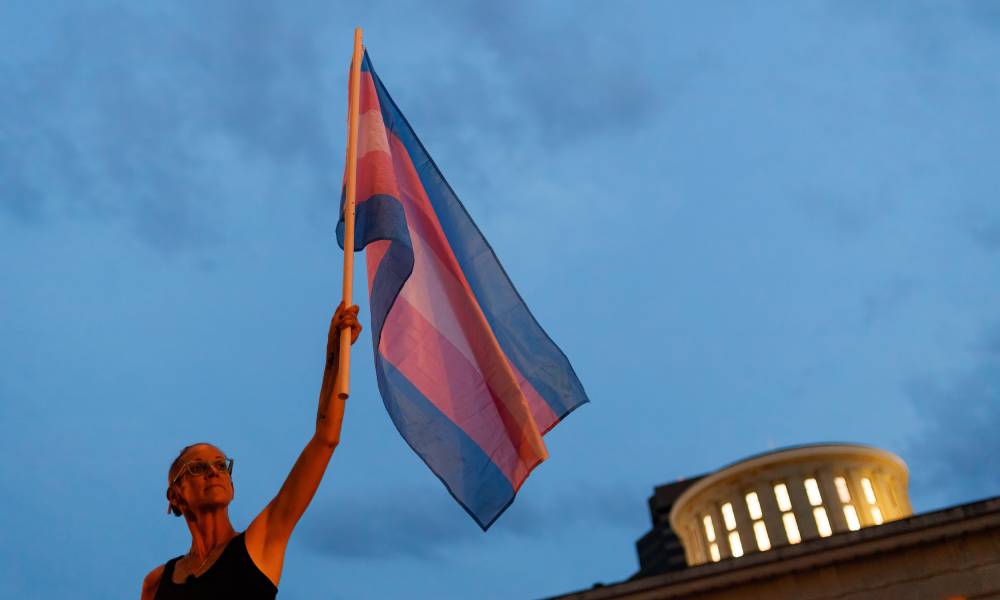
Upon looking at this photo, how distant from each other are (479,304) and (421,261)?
0.53 m

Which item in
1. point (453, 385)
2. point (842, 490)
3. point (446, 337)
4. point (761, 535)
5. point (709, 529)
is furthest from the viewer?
point (709, 529)

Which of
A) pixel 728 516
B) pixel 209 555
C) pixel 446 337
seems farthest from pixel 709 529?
pixel 209 555

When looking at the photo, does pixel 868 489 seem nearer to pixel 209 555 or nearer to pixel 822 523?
pixel 822 523

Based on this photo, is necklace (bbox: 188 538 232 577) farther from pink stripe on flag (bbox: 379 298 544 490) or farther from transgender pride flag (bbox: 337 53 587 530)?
pink stripe on flag (bbox: 379 298 544 490)

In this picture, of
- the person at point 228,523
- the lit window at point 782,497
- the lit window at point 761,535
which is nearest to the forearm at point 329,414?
the person at point 228,523

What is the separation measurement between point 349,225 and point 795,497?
4112 cm

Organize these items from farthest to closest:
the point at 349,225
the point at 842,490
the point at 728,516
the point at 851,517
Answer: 1. the point at 728,516
2. the point at 842,490
3. the point at 851,517
4. the point at 349,225

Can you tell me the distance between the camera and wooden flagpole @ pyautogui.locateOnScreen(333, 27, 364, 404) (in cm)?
445

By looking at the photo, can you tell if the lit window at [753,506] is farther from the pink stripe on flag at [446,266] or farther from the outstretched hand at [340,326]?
the outstretched hand at [340,326]

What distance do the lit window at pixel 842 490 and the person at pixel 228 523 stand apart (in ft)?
139

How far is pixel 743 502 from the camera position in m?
44.3

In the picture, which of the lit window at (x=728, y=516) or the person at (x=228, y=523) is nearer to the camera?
the person at (x=228, y=523)

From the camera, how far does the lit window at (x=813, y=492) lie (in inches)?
1702

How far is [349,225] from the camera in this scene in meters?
5.52
